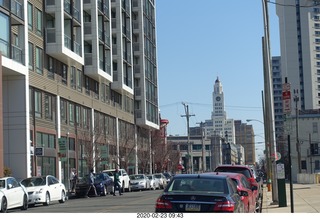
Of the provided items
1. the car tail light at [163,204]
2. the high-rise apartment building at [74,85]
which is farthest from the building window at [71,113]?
the car tail light at [163,204]

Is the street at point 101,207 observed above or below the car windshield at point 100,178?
below

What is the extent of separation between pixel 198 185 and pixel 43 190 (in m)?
17.9

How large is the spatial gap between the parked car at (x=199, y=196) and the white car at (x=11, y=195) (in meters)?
12.4

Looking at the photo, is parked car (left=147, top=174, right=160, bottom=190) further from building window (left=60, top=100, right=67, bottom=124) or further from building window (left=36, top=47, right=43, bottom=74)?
building window (left=36, top=47, right=43, bottom=74)

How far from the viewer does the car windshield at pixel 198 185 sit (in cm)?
1324

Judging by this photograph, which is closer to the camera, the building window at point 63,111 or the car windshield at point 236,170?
the car windshield at point 236,170

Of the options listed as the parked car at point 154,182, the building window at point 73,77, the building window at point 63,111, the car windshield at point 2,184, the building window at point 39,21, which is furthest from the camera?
the building window at point 73,77

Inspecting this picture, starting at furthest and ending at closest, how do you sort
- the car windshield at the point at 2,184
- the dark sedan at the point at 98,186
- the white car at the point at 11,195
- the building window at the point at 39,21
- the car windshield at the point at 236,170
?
the building window at the point at 39,21, the dark sedan at the point at 98,186, the car windshield at the point at 2,184, the white car at the point at 11,195, the car windshield at the point at 236,170

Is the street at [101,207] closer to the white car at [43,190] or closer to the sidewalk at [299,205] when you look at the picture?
the white car at [43,190]

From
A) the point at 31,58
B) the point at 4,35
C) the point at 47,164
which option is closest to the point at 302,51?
the point at 47,164

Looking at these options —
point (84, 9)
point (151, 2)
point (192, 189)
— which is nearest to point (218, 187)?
point (192, 189)

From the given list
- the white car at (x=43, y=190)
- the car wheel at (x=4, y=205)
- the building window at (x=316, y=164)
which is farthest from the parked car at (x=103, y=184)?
the building window at (x=316, y=164)

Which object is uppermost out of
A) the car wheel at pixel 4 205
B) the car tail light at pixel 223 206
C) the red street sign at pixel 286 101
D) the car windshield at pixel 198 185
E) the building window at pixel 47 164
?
the red street sign at pixel 286 101

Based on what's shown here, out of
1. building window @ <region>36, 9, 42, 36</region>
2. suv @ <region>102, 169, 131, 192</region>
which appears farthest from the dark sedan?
building window @ <region>36, 9, 42, 36</region>
